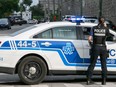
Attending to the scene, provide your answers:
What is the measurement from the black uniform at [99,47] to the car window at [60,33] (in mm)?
654

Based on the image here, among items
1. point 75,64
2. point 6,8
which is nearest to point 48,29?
point 75,64

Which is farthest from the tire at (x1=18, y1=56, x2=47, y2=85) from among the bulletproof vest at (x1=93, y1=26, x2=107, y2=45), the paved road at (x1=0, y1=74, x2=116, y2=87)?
the bulletproof vest at (x1=93, y1=26, x2=107, y2=45)

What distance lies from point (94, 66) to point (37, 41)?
1579mm

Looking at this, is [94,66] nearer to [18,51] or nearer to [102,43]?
[102,43]

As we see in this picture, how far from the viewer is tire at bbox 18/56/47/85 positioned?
34.1ft

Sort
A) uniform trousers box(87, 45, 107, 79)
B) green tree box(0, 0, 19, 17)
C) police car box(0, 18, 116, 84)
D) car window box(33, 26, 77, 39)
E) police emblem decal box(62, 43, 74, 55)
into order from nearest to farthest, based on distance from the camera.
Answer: uniform trousers box(87, 45, 107, 79), police car box(0, 18, 116, 84), police emblem decal box(62, 43, 74, 55), car window box(33, 26, 77, 39), green tree box(0, 0, 19, 17)

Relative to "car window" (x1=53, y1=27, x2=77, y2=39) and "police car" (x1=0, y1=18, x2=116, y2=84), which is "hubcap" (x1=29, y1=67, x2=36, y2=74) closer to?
"police car" (x1=0, y1=18, x2=116, y2=84)

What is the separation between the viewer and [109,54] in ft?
34.7

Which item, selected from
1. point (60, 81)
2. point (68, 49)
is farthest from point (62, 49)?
point (60, 81)

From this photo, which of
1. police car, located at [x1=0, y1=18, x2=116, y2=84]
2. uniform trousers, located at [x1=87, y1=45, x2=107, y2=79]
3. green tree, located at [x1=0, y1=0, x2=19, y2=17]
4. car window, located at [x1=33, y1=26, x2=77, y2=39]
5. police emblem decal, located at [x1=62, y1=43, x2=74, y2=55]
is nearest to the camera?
uniform trousers, located at [x1=87, y1=45, x2=107, y2=79]

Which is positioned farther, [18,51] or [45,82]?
[45,82]

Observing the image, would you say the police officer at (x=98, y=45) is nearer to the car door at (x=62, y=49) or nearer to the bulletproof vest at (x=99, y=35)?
the bulletproof vest at (x=99, y=35)

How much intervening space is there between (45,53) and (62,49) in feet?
1.46

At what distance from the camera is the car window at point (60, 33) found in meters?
10.6
